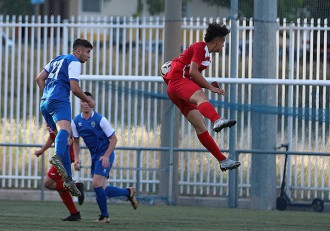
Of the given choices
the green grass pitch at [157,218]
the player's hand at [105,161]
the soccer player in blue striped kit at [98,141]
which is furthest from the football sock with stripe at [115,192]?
the player's hand at [105,161]

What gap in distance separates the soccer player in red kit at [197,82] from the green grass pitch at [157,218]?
1.01 meters

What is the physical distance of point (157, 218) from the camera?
560 inches

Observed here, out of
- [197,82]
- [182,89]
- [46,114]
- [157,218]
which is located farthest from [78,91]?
[157,218]

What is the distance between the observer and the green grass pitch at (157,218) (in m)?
12.4

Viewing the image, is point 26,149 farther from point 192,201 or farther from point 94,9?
point 94,9

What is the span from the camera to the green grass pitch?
12.4m

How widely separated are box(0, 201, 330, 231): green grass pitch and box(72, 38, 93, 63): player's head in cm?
175

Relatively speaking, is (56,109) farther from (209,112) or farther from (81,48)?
(209,112)

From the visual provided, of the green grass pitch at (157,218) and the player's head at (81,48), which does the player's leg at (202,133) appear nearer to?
the green grass pitch at (157,218)

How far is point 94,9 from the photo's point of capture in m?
24.3

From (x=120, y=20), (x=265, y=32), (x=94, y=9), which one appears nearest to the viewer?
(x=265, y=32)

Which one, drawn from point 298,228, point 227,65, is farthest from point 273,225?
point 227,65

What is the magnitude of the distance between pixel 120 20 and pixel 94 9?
18.3 ft

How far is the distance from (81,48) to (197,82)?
52.4 inches
